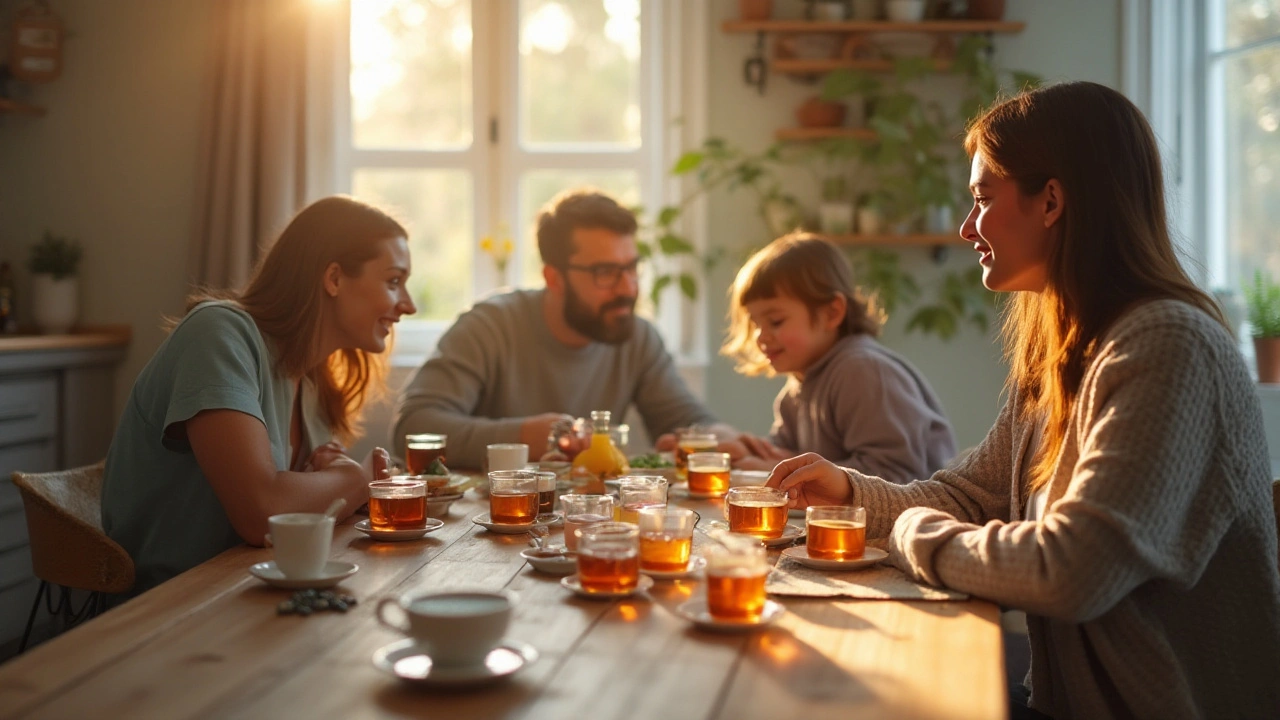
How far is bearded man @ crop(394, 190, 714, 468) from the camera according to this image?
327cm

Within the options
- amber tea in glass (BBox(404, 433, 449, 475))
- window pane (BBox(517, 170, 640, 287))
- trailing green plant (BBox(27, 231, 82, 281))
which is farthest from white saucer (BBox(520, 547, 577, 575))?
trailing green plant (BBox(27, 231, 82, 281))

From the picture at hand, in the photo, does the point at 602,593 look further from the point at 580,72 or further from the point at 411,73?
the point at 411,73

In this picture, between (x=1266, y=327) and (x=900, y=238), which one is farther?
(x=900, y=238)

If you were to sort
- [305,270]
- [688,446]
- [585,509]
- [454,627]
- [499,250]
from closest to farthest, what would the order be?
[454,627]
[585,509]
[305,270]
[688,446]
[499,250]

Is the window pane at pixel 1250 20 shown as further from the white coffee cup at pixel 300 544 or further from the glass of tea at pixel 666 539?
the white coffee cup at pixel 300 544

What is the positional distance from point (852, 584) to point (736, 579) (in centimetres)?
29

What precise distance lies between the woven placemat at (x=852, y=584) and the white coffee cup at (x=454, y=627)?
435mm

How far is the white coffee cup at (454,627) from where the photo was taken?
1.12 m

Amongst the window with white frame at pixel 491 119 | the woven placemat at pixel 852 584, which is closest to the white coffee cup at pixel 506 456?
the woven placemat at pixel 852 584

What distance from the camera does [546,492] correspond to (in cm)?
201

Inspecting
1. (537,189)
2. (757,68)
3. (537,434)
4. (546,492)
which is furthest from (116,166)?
(546,492)

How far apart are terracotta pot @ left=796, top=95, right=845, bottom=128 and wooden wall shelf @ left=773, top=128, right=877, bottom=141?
0.02 meters

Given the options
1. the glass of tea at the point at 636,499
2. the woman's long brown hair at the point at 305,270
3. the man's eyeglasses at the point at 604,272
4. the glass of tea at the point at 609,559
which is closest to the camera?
the glass of tea at the point at 609,559

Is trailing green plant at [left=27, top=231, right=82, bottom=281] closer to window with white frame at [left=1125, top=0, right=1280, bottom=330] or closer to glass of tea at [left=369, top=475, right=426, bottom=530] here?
glass of tea at [left=369, top=475, right=426, bottom=530]
